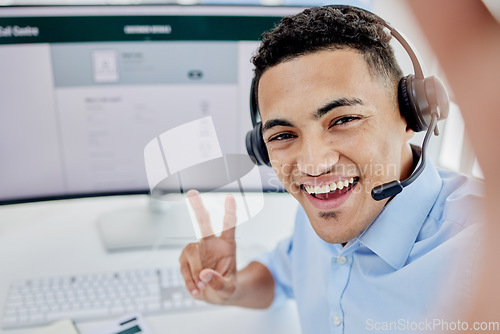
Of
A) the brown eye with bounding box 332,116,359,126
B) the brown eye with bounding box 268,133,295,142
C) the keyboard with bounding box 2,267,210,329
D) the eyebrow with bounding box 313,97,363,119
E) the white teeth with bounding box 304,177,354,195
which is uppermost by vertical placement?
the eyebrow with bounding box 313,97,363,119

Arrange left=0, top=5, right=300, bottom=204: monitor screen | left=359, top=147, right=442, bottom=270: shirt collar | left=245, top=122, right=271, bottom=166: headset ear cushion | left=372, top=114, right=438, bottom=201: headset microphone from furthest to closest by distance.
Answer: left=0, top=5, right=300, bottom=204: monitor screen
left=245, top=122, right=271, bottom=166: headset ear cushion
left=359, top=147, right=442, bottom=270: shirt collar
left=372, top=114, right=438, bottom=201: headset microphone

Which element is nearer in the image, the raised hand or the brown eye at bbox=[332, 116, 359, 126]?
the brown eye at bbox=[332, 116, 359, 126]

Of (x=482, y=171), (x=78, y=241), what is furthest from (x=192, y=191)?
(x=482, y=171)

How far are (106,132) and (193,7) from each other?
0.35 meters

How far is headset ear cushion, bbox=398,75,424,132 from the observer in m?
0.59

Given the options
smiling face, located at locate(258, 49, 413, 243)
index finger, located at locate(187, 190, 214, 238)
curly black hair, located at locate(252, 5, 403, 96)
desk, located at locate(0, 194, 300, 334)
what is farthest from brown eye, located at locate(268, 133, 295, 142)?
desk, located at locate(0, 194, 300, 334)

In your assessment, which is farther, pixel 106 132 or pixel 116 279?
pixel 106 132

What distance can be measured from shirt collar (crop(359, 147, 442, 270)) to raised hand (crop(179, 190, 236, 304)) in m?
0.28

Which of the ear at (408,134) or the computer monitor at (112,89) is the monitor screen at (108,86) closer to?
the computer monitor at (112,89)

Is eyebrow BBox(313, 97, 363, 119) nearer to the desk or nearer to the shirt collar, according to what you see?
the shirt collar

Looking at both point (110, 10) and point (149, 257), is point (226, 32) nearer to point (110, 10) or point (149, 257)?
point (110, 10)

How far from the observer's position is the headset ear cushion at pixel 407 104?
593 millimetres

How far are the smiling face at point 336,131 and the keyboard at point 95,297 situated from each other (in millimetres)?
352

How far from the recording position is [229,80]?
3.26ft
